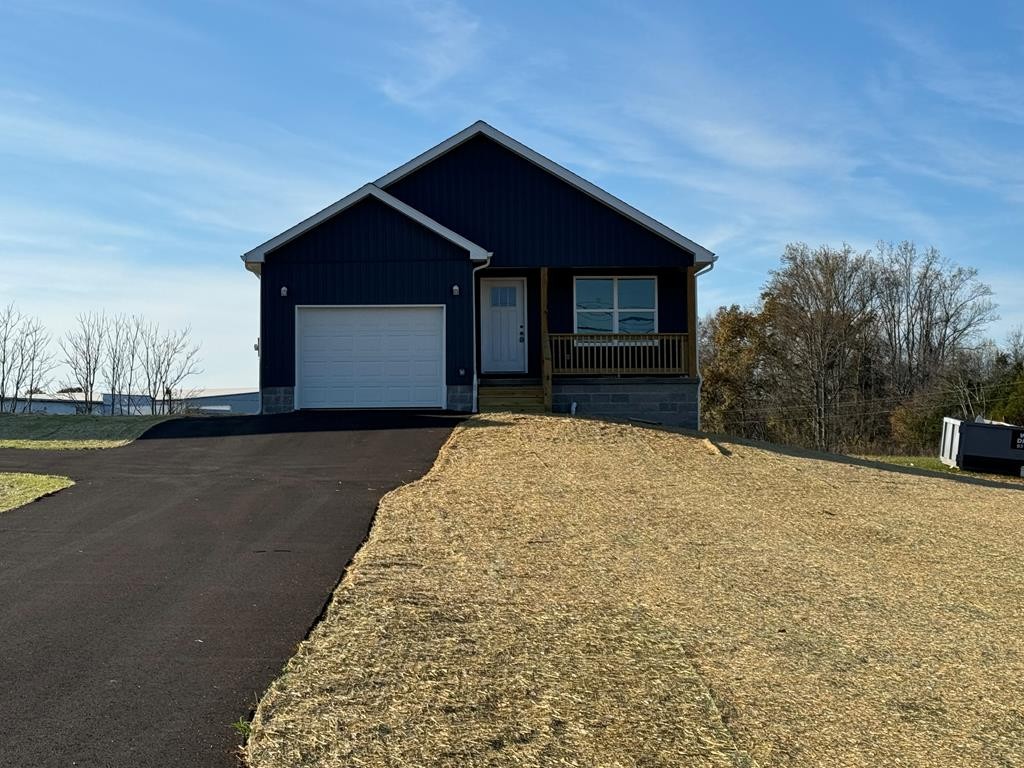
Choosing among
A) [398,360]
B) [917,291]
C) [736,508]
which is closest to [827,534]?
[736,508]

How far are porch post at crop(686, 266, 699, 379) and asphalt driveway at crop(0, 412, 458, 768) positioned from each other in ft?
25.5

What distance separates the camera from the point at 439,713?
4988mm

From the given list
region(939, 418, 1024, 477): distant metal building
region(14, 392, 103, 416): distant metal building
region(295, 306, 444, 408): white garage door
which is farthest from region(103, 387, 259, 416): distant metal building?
region(939, 418, 1024, 477): distant metal building

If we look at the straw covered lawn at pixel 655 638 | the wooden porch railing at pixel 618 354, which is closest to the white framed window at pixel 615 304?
the wooden porch railing at pixel 618 354

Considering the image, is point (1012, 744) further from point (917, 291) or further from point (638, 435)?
point (917, 291)

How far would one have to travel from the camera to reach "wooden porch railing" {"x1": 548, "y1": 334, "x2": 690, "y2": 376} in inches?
794

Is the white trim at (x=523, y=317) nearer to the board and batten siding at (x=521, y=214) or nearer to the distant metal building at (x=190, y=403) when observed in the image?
the board and batten siding at (x=521, y=214)

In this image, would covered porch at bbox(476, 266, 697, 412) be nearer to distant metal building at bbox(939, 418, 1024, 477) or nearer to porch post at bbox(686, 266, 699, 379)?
porch post at bbox(686, 266, 699, 379)

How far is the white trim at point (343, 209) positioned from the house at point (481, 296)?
0.03 m

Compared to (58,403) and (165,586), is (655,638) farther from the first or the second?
(58,403)

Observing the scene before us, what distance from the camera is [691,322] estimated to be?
2038 cm

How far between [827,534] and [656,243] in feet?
37.3

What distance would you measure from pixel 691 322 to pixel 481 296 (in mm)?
4497

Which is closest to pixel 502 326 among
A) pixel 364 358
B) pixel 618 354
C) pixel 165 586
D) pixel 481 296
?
pixel 481 296
